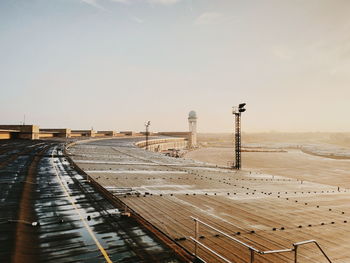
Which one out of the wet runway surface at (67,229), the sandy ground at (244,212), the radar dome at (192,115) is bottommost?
the sandy ground at (244,212)

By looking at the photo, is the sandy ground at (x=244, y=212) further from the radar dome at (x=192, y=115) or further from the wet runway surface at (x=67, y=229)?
the radar dome at (x=192, y=115)

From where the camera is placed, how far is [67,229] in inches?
453

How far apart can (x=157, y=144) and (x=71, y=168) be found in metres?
72.6

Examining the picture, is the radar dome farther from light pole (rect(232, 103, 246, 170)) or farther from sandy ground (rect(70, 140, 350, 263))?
sandy ground (rect(70, 140, 350, 263))

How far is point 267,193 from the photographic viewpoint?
22.4m

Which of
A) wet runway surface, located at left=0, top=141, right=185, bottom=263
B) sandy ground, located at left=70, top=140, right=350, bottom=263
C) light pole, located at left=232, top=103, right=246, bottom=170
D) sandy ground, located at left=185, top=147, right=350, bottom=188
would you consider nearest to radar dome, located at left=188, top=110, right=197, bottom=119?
sandy ground, located at left=185, top=147, right=350, bottom=188

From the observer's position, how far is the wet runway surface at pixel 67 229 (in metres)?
9.20

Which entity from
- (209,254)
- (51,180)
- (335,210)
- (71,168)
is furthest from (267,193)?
(71,168)

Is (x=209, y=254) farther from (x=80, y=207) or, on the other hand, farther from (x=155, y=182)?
(x=155, y=182)

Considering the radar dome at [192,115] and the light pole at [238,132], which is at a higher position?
the radar dome at [192,115]

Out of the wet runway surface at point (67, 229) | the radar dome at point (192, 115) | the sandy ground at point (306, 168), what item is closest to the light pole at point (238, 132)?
the sandy ground at point (306, 168)

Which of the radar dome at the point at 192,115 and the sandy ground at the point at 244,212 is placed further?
the radar dome at the point at 192,115

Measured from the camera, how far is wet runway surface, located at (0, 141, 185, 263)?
30.2ft

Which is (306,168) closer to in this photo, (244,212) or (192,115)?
(244,212)
